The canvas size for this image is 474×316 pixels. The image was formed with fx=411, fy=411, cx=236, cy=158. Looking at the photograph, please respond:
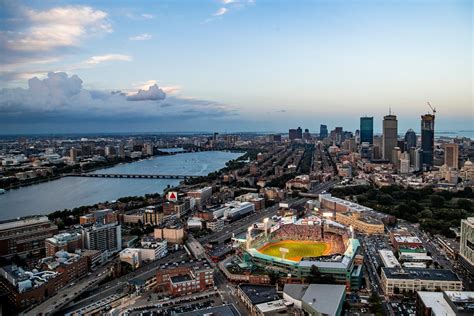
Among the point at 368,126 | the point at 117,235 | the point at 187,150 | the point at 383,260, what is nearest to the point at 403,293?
the point at 383,260

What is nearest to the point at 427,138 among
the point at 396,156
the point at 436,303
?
the point at 396,156

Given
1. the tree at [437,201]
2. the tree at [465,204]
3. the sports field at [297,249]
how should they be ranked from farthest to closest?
1. the tree at [437,201]
2. the tree at [465,204]
3. the sports field at [297,249]

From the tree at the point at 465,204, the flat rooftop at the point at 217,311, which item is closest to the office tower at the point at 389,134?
the tree at the point at 465,204

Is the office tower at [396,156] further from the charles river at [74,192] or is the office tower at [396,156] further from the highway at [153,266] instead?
the highway at [153,266]

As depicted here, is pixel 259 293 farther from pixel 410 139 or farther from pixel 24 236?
pixel 410 139

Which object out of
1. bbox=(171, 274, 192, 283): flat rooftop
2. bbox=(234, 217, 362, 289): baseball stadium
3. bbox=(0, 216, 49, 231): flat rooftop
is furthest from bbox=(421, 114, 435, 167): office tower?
bbox=(0, 216, 49, 231): flat rooftop

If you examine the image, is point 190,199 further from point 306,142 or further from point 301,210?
point 306,142
